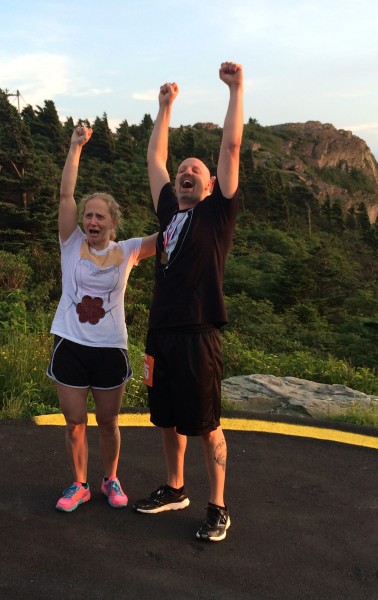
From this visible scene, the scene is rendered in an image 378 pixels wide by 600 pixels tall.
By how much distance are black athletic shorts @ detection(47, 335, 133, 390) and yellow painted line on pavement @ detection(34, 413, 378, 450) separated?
1731mm

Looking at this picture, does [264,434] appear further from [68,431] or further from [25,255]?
[25,255]

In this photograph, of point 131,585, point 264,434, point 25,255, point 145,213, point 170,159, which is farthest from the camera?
point 170,159

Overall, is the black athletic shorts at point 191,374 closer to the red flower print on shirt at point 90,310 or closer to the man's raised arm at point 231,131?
the red flower print on shirt at point 90,310

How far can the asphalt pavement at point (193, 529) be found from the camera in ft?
9.31

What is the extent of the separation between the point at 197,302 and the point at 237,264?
58.1 ft

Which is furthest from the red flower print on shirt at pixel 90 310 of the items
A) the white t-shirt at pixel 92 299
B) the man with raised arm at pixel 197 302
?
the man with raised arm at pixel 197 302

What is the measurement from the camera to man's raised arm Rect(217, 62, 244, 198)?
120 inches

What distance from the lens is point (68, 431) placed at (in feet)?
11.4

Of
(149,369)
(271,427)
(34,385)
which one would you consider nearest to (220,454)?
(149,369)

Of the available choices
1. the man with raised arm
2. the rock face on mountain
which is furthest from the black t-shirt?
the rock face on mountain

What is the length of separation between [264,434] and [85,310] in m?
2.30

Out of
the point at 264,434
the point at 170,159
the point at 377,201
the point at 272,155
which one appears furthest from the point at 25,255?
the point at 377,201

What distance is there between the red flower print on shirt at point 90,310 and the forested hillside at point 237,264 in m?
4.49

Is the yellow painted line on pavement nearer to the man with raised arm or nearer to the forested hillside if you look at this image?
the man with raised arm
